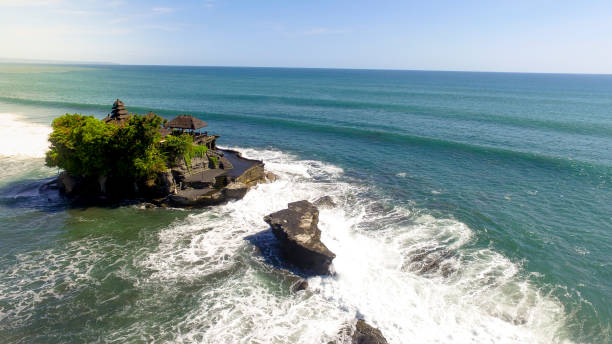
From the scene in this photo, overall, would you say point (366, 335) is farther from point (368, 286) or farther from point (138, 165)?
point (138, 165)

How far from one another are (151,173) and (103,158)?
14.9 ft

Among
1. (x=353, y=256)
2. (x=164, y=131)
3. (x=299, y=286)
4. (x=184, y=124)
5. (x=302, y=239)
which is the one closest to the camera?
(x=299, y=286)

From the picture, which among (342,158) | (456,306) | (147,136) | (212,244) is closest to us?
(456,306)

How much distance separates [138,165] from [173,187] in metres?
4.33

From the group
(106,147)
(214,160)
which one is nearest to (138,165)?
(106,147)

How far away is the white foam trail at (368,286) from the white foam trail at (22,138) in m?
35.6

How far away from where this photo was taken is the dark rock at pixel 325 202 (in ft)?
109

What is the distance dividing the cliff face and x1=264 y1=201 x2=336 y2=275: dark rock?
978 centimetres

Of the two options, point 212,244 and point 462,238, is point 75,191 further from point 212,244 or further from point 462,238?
point 462,238

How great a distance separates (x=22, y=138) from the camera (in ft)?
174

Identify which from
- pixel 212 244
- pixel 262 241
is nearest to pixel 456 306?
pixel 262 241

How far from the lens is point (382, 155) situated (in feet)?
163

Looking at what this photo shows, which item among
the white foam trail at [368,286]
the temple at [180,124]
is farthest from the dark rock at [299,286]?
the temple at [180,124]

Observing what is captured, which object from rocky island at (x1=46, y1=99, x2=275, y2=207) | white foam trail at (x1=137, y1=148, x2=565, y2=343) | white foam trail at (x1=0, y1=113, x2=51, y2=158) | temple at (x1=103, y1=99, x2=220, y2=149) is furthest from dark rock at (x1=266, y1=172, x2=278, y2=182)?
white foam trail at (x1=0, y1=113, x2=51, y2=158)
